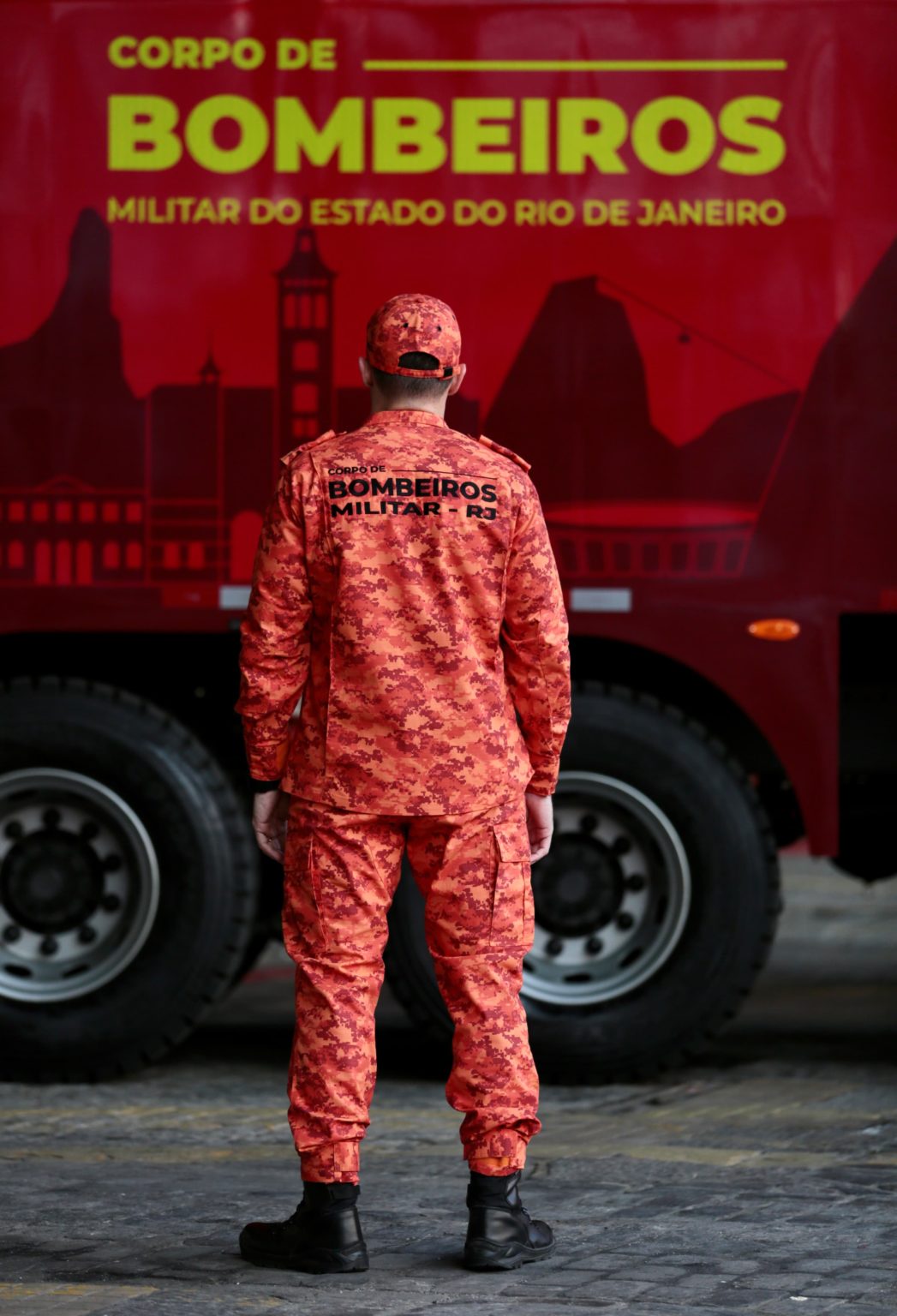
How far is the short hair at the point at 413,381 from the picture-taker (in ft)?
15.4

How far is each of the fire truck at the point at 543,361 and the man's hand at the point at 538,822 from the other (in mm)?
1801

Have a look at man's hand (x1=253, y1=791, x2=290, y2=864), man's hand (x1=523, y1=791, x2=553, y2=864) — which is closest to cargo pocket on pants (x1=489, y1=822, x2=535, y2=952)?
man's hand (x1=523, y1=791, x2=553, y2=864)

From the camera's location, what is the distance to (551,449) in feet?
21.9

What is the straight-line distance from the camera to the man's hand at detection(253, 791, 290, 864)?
4812 mm

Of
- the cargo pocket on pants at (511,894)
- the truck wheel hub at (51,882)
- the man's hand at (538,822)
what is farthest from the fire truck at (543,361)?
the cargo pocket on pants at (511,894)

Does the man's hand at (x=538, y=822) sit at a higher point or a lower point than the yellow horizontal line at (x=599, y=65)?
lower

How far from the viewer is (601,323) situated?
21.9 feet

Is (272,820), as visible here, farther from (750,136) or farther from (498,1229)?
(750,136)

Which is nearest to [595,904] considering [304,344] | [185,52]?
[304,344]

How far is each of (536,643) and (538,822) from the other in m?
0.43

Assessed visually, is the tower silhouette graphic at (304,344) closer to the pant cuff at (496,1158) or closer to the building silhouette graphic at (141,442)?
the building silhouette graphic at (141,442)

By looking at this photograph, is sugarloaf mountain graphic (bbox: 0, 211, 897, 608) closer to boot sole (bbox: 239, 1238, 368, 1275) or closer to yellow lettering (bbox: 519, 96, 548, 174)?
yellow lettering (bbox: 519, 96, 548, 174)

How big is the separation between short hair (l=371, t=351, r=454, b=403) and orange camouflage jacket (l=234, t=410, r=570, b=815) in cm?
6

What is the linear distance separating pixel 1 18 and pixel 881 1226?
4.33m
